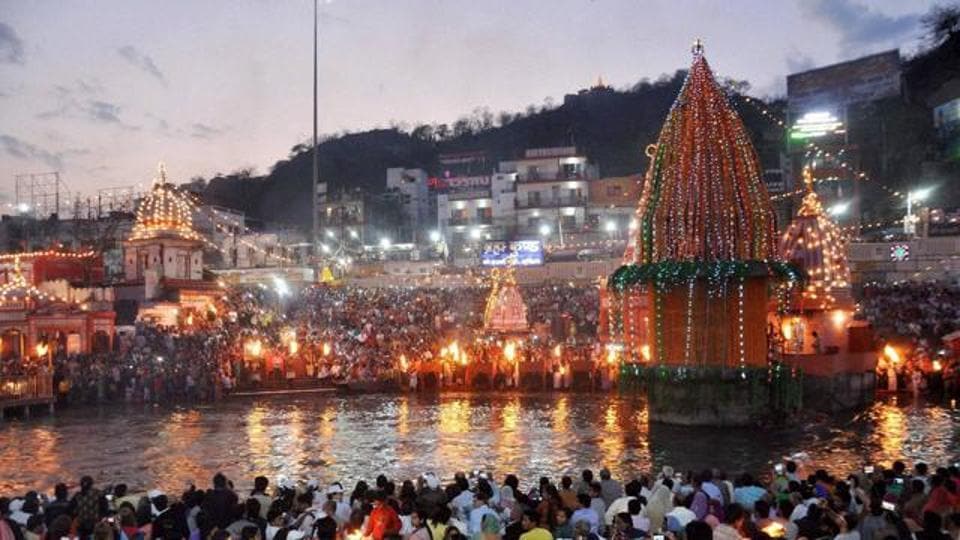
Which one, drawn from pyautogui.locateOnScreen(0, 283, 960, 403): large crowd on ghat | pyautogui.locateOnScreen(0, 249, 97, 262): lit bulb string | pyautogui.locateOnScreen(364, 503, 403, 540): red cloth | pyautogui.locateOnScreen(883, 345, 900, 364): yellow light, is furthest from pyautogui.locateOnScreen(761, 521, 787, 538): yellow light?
pyautogui.locateOnScreen(0, 249, 97, 262): lit bulb string

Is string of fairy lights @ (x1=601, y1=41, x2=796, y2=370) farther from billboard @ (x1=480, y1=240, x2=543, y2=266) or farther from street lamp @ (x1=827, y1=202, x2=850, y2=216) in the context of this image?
street lamp @ (x1=827, y1=202, x2=850, y2=216)

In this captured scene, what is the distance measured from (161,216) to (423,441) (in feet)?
100

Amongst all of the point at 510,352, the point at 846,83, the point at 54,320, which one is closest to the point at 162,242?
the point at 54,320

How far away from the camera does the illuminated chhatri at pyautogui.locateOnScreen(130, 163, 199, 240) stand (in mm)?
49000

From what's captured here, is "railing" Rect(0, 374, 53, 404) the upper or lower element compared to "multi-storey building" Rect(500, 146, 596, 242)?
lower

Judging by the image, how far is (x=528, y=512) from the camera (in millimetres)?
10484

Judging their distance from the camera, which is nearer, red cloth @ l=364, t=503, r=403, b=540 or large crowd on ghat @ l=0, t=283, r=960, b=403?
red cloth @ l=364, t=503, r=403, b=540

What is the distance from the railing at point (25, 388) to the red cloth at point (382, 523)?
26.4m

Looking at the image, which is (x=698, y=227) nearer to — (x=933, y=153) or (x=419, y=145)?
(x=933, y=153)

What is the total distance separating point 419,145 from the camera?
114 m

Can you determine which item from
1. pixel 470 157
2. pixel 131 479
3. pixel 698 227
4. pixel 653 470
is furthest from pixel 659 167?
pixel 470 157

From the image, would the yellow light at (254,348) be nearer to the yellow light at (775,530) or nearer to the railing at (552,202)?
the yellow light at (775,530)

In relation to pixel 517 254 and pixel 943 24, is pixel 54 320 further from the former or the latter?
pixel 943 24

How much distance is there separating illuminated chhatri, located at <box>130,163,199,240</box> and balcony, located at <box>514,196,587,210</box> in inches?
1229
